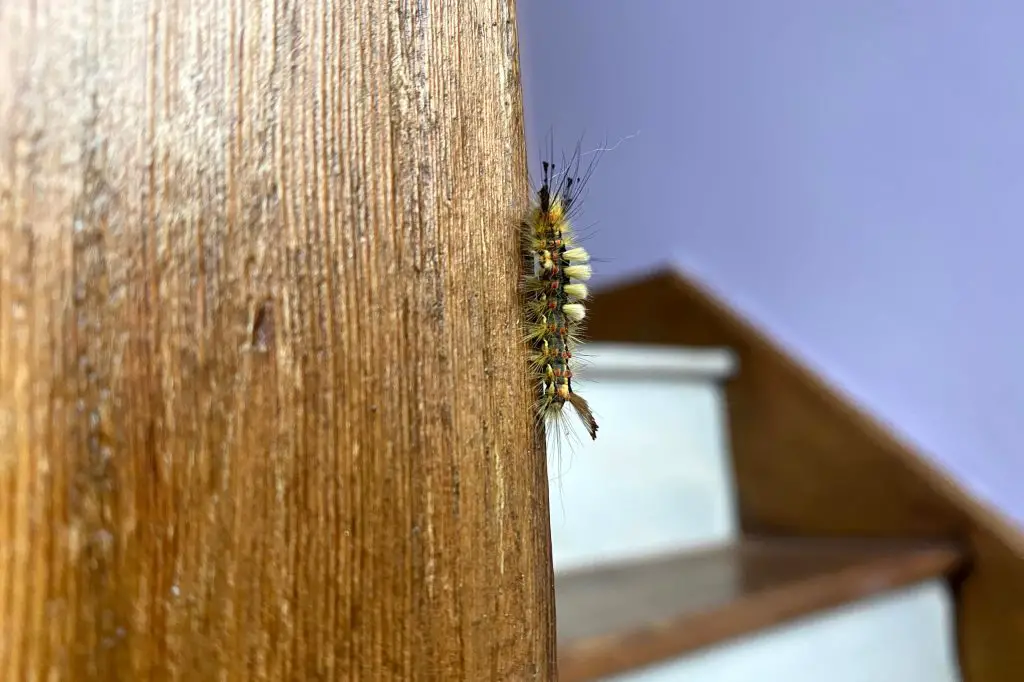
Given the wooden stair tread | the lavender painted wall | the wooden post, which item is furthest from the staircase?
the wooden post

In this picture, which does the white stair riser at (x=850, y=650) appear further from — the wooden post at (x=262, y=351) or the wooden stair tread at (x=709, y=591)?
the wooden post at (x=262, y=351)

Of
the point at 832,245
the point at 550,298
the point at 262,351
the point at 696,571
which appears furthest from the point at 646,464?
the point at 262,351

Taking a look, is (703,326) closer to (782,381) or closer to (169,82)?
(782,381)

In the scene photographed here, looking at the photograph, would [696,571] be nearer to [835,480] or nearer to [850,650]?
[850,650]

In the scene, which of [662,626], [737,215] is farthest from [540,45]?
[662,626]

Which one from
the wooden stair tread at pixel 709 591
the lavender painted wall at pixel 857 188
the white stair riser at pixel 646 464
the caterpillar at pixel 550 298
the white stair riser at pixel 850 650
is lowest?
the white stair riser at pixel 850 650

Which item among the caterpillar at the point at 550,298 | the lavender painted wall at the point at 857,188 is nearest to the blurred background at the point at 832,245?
the lavender painted wall at the point at 857,188
